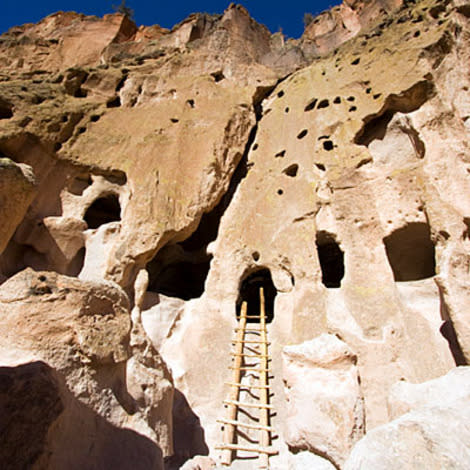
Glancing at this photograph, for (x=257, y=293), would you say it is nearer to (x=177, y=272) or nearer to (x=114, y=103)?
(x=177, y=272)

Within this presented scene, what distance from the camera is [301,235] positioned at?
21.7ft

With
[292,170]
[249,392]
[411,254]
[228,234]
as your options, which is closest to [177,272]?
[228,234]

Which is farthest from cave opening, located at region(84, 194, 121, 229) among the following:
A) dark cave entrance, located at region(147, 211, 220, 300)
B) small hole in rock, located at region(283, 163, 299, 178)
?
small hole in rock, located at region(283, 163, 299, 178)

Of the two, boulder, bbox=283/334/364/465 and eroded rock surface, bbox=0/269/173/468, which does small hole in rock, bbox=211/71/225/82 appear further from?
eroded rock surface, bbox=0/269/173/468

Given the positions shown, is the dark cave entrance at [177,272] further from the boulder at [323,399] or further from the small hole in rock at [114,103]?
the small hole in rock at [114,103]

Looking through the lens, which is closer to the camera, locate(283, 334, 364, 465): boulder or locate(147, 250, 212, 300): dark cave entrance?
locate(283, 334, 364, 465): boulder

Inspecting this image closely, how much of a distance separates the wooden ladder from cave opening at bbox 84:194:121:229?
4293mm

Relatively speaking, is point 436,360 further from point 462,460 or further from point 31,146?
point 31,146

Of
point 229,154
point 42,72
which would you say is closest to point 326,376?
point 229,154

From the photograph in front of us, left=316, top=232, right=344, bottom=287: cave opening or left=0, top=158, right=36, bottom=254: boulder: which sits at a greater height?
left=316, top=232, right=344, bottom=287: cave opening

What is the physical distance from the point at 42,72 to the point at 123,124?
13.0 ft

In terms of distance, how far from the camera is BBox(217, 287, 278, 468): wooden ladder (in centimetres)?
450

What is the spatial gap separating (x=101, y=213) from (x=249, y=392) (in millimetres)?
5583

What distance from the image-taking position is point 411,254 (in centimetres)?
668
